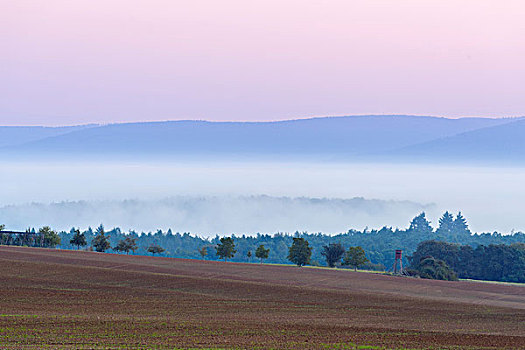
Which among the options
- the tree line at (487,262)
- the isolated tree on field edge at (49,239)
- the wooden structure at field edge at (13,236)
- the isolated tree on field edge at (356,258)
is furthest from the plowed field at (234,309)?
the isolated tree on field edge at (49,239)

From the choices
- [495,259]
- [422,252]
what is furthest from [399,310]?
[422,252]

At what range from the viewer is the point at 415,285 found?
308 feet

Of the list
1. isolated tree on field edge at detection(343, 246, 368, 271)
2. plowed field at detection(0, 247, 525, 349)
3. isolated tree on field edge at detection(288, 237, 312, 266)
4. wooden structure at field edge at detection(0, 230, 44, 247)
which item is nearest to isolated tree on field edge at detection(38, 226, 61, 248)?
wooden structure at field edge at detection(0, 230, 44, 247)

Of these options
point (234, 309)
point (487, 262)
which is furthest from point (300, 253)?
point (234, 309)

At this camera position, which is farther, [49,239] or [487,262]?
[49,239]

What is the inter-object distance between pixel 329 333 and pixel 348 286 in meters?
42.6

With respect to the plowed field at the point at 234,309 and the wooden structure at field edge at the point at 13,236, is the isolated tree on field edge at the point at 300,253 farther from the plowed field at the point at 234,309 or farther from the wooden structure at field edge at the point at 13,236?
the wooden structure at field edge at the point at 13,236

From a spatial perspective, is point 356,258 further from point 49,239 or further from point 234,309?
point 234,309

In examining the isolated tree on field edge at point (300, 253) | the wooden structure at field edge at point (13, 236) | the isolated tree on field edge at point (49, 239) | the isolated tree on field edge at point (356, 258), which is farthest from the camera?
the isolated tree on field edge at point (49, 239)

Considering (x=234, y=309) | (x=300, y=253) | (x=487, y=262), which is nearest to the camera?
(x=234, y=309)

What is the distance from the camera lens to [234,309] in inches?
2243

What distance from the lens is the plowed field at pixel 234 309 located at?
1582 inches

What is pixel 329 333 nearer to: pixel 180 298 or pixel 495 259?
pixel 180 298

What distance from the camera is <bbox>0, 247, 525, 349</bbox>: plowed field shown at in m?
40.2
